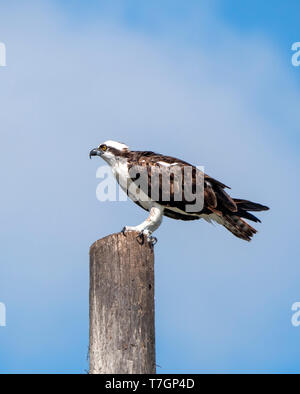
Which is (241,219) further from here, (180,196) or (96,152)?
(96,152)

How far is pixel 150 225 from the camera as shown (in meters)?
9.16

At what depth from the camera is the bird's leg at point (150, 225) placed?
26.4 feet

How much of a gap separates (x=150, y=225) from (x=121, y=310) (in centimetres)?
269

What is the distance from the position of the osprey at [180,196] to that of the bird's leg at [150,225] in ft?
0.04

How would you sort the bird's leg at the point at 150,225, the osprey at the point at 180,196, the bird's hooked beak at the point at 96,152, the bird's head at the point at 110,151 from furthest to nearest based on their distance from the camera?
→ 1. the bird's hooked beak at the point at 96,152
2. the bird's head at the point at 110,151
3. the osprey at the point at 180,196
4. the bird's leg at the point at 150,225

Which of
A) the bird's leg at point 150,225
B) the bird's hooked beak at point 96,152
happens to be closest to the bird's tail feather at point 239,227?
the bird's leg at point 150,225

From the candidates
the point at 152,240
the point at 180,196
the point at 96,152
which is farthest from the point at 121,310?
the point at 96,152

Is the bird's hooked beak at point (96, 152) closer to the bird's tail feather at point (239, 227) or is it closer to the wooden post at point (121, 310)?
the bird's tail feather at point (239, 227)

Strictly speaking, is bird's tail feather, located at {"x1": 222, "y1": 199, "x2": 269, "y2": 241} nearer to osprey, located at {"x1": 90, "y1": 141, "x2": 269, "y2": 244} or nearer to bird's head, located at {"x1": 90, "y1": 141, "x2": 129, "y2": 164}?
osprey, located at {"x1": 90, "y1": 141, "x2": 269, "y2": 244}

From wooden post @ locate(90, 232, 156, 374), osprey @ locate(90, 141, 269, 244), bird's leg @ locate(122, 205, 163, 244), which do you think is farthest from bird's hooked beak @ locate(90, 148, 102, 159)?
wooden post @ locate(90, 232, 156, 374)

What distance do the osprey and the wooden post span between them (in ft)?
9.08

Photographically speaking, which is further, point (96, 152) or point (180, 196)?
point (96, 152)

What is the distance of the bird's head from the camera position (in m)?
10.5
